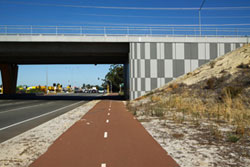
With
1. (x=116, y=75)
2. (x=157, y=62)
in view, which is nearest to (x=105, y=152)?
(x=157, y=62)

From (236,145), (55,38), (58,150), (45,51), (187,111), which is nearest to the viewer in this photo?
(58,150)

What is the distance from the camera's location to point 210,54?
30.5 m

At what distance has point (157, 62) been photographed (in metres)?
29.7

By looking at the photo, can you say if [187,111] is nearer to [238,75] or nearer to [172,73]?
[238,75]

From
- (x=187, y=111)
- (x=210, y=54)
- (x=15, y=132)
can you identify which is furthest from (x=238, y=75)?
(x=15, y=132)

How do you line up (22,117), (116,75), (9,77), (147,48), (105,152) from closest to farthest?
(105,152), (22,117), (147,48), (9,77), (116,75)

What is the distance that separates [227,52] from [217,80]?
27.9 ft

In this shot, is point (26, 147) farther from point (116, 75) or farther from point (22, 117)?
point (116, 75)

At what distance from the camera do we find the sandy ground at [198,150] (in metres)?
5.31

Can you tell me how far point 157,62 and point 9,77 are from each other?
36.1 metres

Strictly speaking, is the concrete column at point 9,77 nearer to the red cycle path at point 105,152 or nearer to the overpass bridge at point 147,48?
the overpass bridge at point 147,48

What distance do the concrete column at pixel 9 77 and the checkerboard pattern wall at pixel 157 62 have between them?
32281mm

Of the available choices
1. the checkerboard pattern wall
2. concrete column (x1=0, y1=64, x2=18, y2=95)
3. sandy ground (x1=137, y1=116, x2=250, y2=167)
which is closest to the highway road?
sandy ground (x1=137, y1=116, x2=250, y2=167)

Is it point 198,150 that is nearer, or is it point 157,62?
point 198,150
